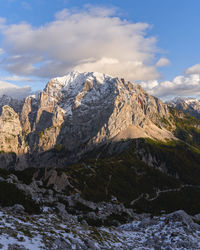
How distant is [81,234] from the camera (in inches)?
1539

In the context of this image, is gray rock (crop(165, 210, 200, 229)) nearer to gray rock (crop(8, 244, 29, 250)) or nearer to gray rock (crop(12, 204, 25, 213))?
gray rock (crop(12, 204, 25, 213))

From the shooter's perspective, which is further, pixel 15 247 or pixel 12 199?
pixel 12 199

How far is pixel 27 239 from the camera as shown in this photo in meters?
28.7

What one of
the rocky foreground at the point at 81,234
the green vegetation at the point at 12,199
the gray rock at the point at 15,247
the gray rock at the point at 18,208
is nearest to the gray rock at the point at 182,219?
the rocky foreground at the point at 81,234

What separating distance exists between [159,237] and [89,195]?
5651 inches

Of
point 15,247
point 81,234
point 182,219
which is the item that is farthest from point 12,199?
point 182,219

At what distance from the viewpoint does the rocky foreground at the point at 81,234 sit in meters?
28.9

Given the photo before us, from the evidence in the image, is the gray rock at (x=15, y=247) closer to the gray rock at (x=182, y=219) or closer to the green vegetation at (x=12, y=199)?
the green vegetation at (x=12, y=199)

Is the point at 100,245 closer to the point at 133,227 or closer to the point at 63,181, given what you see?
the point at 133,227

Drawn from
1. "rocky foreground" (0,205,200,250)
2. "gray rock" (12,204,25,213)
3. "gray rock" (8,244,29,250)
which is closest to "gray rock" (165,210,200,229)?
"rocky foreground" (0,205,200,250)

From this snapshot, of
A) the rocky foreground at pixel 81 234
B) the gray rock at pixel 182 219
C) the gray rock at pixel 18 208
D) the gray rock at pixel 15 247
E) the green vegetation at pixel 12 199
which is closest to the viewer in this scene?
the gray rock at pixel 15 247

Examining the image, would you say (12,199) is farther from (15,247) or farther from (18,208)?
(15,247)

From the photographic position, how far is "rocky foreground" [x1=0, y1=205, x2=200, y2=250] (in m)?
28.9

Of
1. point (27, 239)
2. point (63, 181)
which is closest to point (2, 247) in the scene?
point (27, 239)
